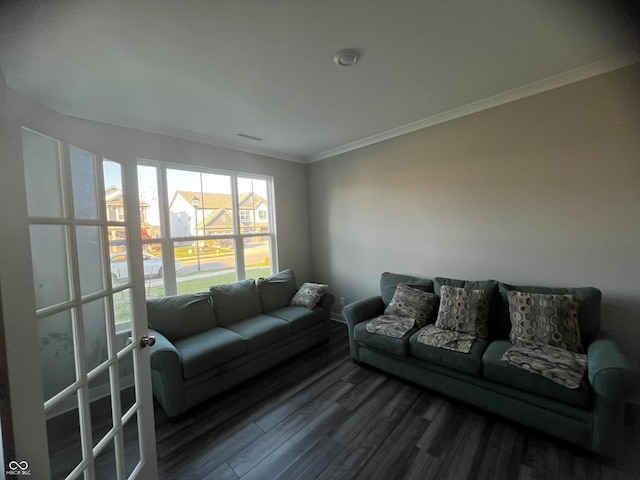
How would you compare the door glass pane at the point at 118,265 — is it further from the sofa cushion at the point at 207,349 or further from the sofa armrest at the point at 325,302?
the sofa armrest at the point at 325,302

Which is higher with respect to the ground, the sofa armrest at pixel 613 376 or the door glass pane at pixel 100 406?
the door glass pane at pixel 100 406

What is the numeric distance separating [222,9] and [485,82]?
2041 millimetres

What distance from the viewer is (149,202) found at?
2629 mm

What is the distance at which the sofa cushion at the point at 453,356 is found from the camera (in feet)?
5.96

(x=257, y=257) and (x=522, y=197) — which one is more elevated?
(x=522, y=197)

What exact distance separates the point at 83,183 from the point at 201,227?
80.0 inches


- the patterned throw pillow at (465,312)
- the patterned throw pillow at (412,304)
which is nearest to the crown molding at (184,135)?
the patterned throw pillow at (412,304)

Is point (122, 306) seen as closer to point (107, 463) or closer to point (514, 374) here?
point (107, 463)

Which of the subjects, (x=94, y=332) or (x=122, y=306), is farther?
(x=122, y=306)

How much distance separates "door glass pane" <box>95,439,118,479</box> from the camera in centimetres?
102

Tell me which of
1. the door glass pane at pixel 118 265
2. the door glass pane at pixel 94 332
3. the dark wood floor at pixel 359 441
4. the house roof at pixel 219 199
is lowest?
the dark wood floor at pixel 359 441

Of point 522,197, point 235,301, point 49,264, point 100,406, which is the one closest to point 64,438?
point 100,406

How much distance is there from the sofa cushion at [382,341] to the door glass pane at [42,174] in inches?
90.7

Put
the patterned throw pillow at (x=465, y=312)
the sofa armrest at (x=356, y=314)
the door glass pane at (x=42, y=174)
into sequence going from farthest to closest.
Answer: the sofa armrest at (x=356, y=314) → the patterned throw pillow at (x=465, y=312) → the door glass pane at (x=42, y=174)
